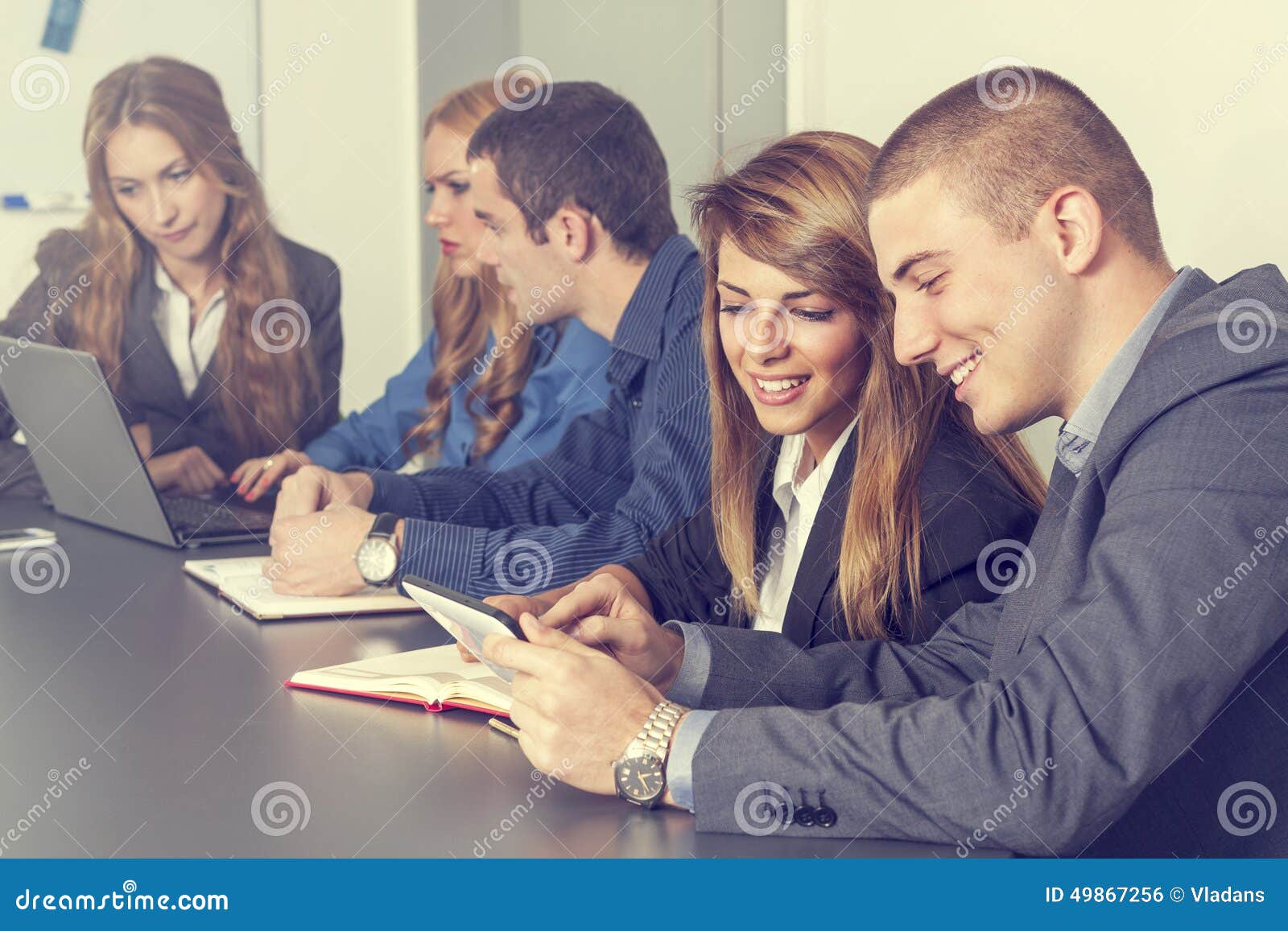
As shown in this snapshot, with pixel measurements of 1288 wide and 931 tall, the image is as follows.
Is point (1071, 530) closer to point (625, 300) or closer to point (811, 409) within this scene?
point (811, 409)

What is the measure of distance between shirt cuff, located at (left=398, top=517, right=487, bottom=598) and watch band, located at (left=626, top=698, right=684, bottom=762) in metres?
0.81

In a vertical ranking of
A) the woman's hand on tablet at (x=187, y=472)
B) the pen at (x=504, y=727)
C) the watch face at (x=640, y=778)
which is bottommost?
the woman's hand on tablet at (x=187, y=472)

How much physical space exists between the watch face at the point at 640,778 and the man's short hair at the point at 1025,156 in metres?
0.54

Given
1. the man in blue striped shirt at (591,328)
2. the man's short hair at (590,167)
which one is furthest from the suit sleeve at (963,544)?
the man's short hair at (590,167)

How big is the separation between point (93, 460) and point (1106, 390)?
1.81m

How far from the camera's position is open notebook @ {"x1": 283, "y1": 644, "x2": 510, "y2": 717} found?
126 centimetres

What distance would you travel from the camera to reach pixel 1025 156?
1144 millimetres

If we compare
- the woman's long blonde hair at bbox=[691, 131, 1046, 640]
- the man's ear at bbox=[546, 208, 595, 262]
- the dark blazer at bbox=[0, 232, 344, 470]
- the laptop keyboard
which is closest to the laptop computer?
the laptop keyboard

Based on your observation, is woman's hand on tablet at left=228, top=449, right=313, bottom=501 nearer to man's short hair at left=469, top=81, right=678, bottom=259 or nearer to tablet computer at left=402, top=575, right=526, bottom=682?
man's short hair at left=469, top=81, right=678, bottom=259

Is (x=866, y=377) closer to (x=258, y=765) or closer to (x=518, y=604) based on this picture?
(x=518, y=604)

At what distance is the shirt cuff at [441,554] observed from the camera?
1829 mm

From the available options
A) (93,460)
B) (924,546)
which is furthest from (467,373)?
(924,546)

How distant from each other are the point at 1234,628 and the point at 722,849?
0.39 m

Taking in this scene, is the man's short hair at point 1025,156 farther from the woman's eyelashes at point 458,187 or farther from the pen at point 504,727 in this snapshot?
the woman's eyelashes at point 458,187
